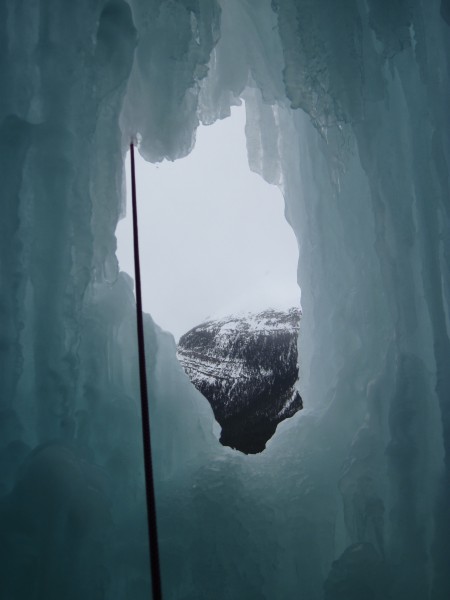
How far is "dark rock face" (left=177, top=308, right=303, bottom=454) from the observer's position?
8.45m

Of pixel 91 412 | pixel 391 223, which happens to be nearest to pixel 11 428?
pixel 91 412

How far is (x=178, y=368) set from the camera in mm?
4215

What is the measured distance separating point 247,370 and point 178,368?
5.27 metres

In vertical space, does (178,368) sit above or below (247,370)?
above

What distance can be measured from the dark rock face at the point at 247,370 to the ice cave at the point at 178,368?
14.5 feet

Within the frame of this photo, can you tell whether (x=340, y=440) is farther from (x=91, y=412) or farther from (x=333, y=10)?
(x=333, y=10)

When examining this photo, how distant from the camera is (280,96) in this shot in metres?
4.66

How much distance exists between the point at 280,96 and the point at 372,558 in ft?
13.7

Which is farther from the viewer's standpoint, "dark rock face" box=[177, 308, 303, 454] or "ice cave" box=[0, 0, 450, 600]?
"dark rock face" box=[177, 308, 303, 454]

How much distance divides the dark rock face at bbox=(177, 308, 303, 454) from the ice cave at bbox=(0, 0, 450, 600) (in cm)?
442

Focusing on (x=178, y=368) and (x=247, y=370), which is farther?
(x=247, y=370)

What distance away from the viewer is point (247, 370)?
9.34m

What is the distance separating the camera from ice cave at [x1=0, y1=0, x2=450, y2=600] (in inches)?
101

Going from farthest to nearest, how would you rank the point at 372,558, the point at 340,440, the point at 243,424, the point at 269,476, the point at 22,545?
the point at 243,424
the point at 340,440
the point at 269,476
the point at 372,558
the point at 22,545
